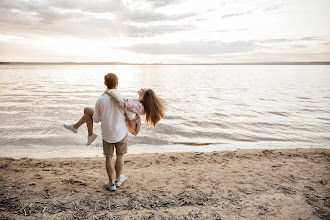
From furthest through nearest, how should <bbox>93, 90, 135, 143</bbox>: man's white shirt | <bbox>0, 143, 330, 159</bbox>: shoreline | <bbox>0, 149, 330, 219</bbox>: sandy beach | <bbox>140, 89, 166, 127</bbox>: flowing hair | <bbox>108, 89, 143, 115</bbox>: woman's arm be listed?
<bbox>0, 143, 330, 159</bbox>: shoreline, <bbox>140, 89, 166, 127</bbox>: flowing hair, <bbox>93, 90, 135, 143</bbox>: man's white shirt, <bbox>108, 89, 143, 115</bbox>: woman's arm, <bbox>0, 149, 330, 219</bbox>: sandy beach

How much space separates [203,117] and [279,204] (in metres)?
8.70

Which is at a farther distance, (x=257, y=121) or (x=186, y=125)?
(x=257, y=121)

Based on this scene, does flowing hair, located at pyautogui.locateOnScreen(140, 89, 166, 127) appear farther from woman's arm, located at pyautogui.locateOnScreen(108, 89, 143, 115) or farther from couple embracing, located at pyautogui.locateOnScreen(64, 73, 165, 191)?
woman's arm, located at pyautogui.locateOnScreen(108, 89, 143, 115)

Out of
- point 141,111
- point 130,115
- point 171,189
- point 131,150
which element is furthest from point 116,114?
point 131,150

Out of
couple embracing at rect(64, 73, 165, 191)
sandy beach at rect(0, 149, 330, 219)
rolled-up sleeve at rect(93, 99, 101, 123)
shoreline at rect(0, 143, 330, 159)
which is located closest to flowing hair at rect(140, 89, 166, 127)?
couple embracing at rect(64, 73, 165, 191)

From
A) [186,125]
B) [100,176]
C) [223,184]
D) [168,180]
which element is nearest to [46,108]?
[186,125]

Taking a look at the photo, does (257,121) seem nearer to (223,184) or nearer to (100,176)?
(223,184)

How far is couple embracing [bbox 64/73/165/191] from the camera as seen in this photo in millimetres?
3678

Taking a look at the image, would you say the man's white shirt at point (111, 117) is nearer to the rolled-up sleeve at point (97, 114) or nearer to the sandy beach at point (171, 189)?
the rolled-up sleeve at point (97, 114)

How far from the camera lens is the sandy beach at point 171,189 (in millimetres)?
3391

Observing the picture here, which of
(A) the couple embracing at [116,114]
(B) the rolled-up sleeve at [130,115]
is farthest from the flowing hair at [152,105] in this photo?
(B) the rolled-up sleeve at [130,115]

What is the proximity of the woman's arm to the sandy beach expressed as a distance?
1558 mm

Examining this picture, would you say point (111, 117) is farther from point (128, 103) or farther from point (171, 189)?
point (171, 189)

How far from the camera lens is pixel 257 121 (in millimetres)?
11500
